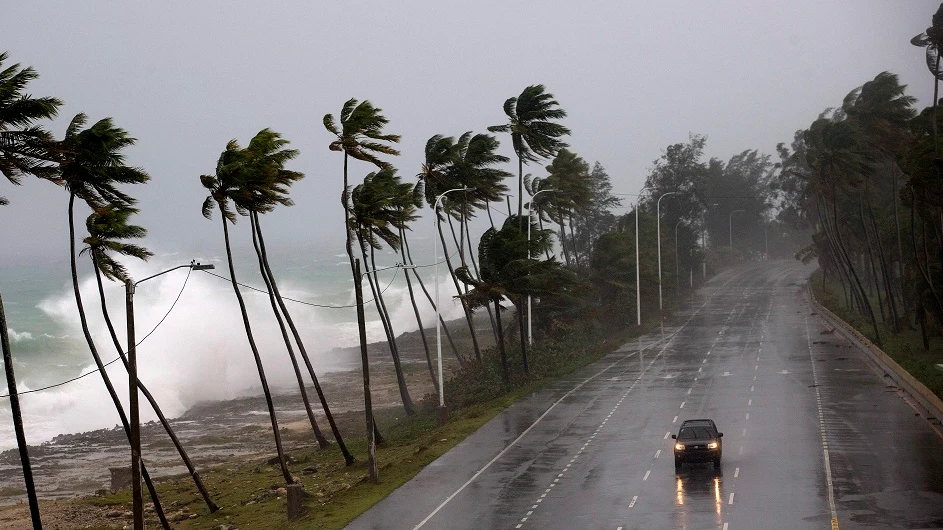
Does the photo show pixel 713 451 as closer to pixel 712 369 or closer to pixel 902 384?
pixel 902 384

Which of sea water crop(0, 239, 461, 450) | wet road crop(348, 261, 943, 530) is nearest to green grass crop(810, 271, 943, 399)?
wet road crop(348, 261, 943, 530)

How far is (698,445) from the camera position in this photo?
33.5 metres

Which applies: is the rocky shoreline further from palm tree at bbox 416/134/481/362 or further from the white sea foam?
the white sea foam

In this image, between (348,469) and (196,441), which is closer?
(348,469)

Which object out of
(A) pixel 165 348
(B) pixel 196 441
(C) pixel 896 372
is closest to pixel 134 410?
(B) pixel 196 441

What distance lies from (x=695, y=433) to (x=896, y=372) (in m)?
20.8

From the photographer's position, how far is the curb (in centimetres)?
4088

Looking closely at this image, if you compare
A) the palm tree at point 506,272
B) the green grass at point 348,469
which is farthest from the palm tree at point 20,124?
the palm tree at point 506,272

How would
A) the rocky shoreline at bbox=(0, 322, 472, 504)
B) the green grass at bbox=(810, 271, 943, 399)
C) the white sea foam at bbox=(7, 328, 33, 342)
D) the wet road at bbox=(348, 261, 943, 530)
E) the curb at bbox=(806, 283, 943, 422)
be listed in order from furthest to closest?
the white sea foam at bbox=(7, 328, 33, 342) < the rocky shoreline at bbox=(0, 322, 472, 504) < the green grass at bbox=(810, 271, 943, 399) < the curb at bbox=(806, 283, 943, 422) < the wet road at bbox=(348, 261, 943, 530)

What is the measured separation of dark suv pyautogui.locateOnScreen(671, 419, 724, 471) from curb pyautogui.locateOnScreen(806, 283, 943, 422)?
10784 millimetres

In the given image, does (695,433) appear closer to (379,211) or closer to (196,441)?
(379,211)

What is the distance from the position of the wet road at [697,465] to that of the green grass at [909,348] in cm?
150

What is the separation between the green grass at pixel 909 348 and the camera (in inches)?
1843

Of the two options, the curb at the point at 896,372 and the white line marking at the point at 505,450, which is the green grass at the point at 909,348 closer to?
the curb at the point at 896,372
